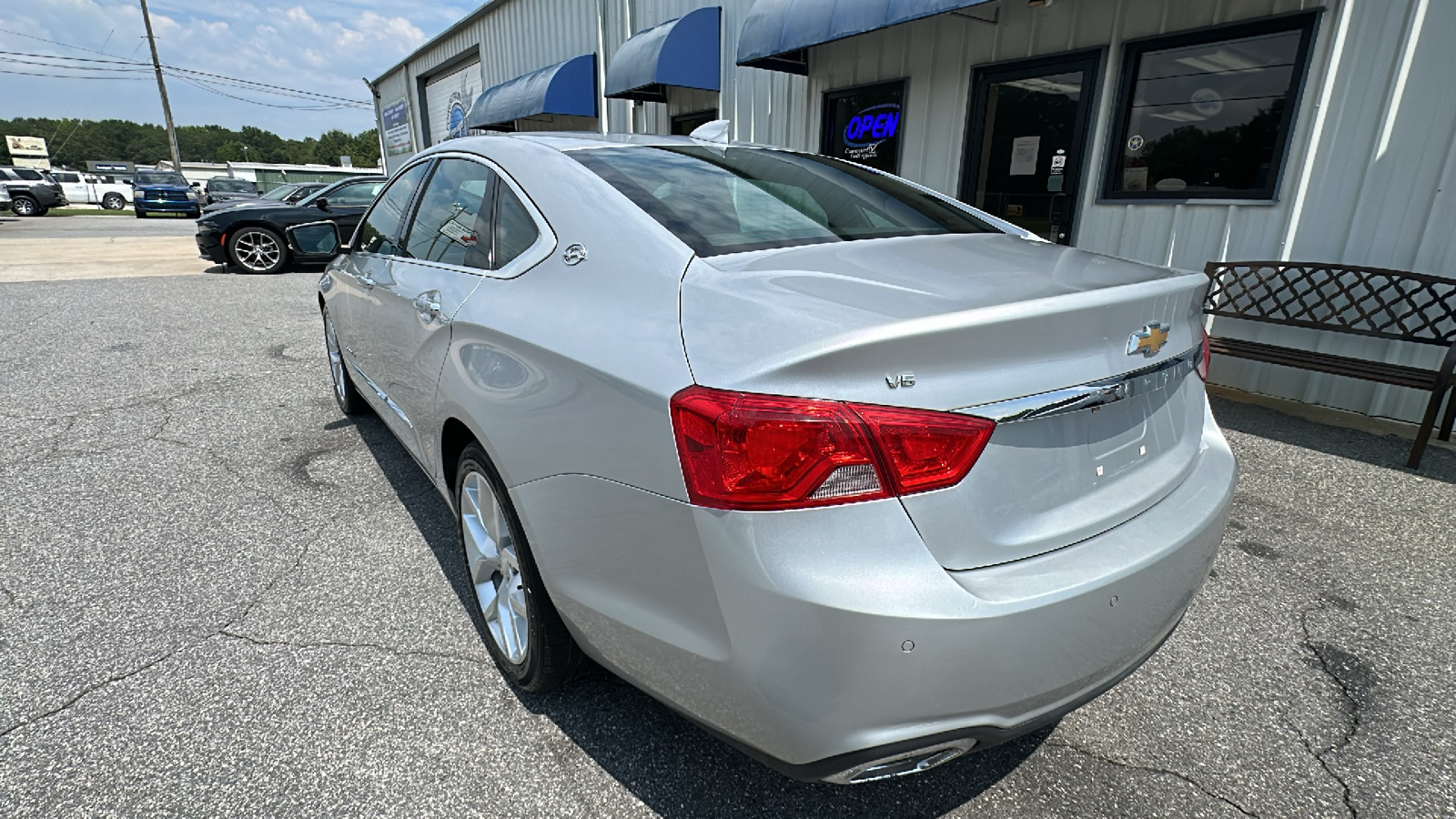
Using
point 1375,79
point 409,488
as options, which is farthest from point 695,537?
point 1375,79

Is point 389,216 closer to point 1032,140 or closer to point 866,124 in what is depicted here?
point 1032,140

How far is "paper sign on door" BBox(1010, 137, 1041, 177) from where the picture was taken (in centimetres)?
617

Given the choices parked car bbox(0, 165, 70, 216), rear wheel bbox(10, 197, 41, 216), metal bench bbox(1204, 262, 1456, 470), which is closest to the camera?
metal bench bbox(1204, 262, 1456, 470)

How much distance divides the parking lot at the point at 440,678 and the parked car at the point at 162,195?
29652 millimetres

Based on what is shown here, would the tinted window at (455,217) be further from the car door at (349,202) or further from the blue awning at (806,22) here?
the car door at (349,202)

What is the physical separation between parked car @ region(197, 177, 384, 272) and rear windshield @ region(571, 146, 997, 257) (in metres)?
10.2

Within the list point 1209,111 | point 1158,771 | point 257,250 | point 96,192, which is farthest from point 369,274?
point 96,192

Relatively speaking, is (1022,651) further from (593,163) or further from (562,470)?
(593,163)

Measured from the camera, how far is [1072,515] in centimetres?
139

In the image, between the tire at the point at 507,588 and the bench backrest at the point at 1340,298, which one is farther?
the bench backrest at the point at 1340,298

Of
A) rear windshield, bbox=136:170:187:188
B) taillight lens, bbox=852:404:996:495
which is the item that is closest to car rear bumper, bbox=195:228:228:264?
taillight lens, bbox=852:404:996:495

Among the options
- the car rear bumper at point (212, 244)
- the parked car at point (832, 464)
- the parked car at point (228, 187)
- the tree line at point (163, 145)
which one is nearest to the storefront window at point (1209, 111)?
the parked car at point (832, 464)

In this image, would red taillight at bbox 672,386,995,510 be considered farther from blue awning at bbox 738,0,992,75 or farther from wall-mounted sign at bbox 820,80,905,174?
wall-mounted sign at bbox 820,80,905,174

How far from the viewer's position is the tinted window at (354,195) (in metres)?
11.3
